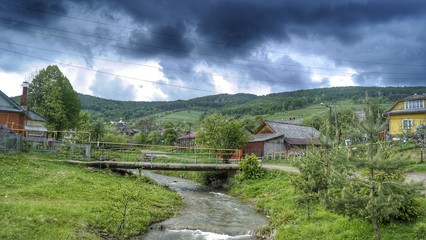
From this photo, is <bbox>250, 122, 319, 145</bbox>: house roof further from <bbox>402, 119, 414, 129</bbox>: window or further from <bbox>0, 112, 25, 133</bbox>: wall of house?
<bbox>0, 112, 25, 133</bbox>: wall of house

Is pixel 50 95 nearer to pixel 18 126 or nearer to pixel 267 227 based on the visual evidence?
pixel 18 126

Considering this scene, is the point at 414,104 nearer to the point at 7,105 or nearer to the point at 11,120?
the point at 11,120

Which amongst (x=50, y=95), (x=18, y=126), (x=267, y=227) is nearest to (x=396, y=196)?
(x=267, y=227)

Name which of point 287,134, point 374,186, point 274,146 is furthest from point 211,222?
point 287,134

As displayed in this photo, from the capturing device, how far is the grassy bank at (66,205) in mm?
14461

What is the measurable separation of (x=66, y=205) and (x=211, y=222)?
8621 mm

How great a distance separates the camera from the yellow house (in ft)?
162

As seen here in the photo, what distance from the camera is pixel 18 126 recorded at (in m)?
44.2

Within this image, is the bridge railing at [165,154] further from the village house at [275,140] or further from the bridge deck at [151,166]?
the village house at [275,140]

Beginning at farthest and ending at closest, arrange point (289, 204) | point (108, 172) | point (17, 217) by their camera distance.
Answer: point (108, 172) → point (289, 204) → point (17, 217)

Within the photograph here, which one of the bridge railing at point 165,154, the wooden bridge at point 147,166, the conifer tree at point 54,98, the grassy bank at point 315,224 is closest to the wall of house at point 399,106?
the bridge railing at point 165,154

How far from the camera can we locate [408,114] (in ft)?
167

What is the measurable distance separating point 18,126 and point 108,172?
19.6 m

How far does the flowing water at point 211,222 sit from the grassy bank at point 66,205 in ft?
3.27
